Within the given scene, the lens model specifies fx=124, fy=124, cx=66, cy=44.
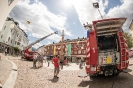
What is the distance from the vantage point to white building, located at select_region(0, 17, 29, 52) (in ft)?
117

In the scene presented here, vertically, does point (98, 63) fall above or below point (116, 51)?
below

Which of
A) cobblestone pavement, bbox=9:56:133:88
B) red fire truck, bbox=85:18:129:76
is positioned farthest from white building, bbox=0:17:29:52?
red fire truck, bbox=85:18:129:76

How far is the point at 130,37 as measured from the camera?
28.4m

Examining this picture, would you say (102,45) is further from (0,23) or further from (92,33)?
(0,23)

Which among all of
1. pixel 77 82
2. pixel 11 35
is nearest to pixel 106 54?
pixel 77 82

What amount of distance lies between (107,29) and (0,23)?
17.7ft

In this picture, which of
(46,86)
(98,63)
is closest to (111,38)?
(98,63)

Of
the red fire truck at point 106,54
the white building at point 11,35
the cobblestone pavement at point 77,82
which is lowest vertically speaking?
the cobblestone pavement at point 77,82

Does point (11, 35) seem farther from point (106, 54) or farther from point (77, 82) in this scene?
point (106, 54)

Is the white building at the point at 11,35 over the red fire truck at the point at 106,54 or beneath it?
over

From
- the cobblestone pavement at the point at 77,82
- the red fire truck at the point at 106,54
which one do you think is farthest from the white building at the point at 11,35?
the red fire truck at the point at 106,54

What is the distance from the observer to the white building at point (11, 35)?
3572cm

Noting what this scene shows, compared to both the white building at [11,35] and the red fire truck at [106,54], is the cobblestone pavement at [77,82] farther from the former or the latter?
the white building at [11,35]

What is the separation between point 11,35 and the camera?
1582 inches
